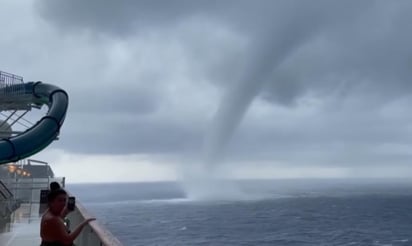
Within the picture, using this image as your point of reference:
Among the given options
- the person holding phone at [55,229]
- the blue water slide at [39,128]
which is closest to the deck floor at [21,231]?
the blue water slide at [39,128]

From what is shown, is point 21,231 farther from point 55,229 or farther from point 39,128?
point 55,229

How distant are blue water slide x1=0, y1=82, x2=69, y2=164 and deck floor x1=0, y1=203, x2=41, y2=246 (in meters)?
2.39

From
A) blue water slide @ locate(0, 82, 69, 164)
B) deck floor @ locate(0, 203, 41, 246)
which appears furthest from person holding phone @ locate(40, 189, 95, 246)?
blue water slide @ locate(0, 82, 69, 164)

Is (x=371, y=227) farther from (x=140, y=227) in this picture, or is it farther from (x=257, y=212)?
(x=140, y=227)

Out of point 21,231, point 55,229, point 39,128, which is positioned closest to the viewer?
point 55,229

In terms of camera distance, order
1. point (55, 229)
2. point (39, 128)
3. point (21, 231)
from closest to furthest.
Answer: point (55, 229) → point (21, 231) → point (39, 128)

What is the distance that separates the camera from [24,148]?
16.1 m

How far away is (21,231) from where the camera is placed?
1323cm

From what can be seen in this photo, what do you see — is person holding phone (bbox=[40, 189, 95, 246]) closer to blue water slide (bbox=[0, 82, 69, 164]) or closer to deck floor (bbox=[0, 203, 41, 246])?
deck floor (bbox=[0, 203, 41, 246])

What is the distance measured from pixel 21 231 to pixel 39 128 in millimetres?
5435

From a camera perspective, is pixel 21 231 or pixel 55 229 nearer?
pixel 55 229

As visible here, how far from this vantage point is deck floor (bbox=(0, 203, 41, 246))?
37.3ft

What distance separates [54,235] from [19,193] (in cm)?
2403

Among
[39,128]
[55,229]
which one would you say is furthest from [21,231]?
[55,229]
